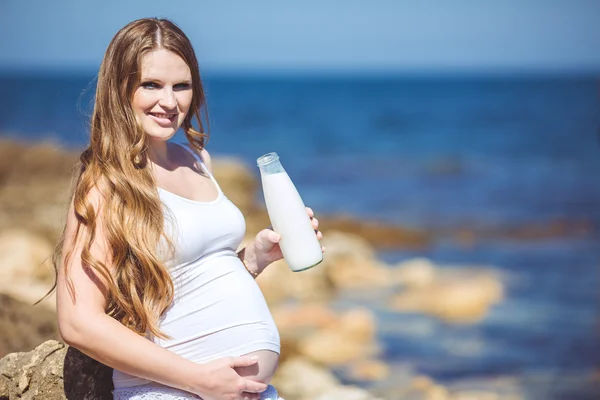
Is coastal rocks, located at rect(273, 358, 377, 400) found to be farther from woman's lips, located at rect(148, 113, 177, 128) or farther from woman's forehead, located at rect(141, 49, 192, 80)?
woman's forehead, located at rect(141, 49, 192, 80)

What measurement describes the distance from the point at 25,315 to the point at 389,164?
2329cm

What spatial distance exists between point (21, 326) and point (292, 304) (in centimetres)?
482

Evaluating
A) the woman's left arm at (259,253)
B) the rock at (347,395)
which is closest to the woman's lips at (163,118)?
the woman's left arm at (259,253)

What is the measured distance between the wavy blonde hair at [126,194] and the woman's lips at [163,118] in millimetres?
66

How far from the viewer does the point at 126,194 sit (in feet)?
7.98

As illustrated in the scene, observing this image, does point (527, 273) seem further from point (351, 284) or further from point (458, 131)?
point (458, 131)

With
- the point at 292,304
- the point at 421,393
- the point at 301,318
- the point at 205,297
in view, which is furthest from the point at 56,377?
the point at 292,304

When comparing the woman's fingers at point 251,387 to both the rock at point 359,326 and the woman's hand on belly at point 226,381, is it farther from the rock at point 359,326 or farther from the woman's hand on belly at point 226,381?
the rock at point 359,326

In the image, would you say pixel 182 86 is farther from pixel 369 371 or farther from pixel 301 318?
pixel 301 318

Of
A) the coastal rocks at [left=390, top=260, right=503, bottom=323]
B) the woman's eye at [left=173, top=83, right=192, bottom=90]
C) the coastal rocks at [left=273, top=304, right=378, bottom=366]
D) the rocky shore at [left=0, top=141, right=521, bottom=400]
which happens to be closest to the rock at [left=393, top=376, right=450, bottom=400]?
the rocky shore at [left=0, top=141, right=521, bottom=400]

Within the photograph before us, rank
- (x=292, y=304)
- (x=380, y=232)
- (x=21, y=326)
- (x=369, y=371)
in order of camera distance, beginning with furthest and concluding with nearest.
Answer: (x=380, y=232)
(x=292, y=304)
(x=369, y=371)
(x=21, y=326)

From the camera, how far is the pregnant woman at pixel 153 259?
7.72 ft

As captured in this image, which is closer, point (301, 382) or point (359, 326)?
point (301, 382)

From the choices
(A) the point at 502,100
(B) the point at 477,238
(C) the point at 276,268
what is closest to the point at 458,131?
(A) the point at 502,100
